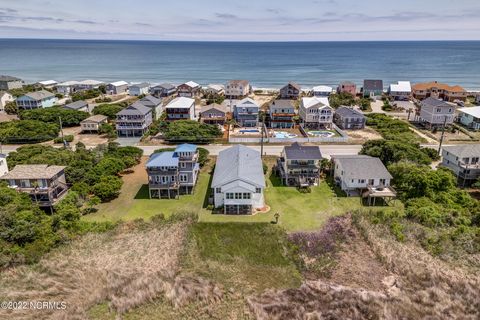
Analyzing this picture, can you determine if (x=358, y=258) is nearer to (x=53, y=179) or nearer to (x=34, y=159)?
(x=53, y=179)

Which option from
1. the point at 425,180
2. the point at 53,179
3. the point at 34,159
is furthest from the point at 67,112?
the point at 425,180

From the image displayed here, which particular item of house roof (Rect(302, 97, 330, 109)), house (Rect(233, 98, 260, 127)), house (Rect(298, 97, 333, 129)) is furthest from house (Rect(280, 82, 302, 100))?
house (Rect(233, 98, 260, 127))

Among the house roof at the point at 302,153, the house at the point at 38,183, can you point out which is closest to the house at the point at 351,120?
the house roof at the point at 302,153

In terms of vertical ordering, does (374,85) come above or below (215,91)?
above

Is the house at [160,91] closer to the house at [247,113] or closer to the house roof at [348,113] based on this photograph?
the house at [247,113]

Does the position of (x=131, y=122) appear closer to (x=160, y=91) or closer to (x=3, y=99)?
(x=160, y=91)

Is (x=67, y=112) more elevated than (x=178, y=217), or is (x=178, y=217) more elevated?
(x=67, y=112)

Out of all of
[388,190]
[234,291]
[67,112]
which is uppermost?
[67,112]

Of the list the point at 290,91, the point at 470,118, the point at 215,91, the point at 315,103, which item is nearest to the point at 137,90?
the point at 215,91
